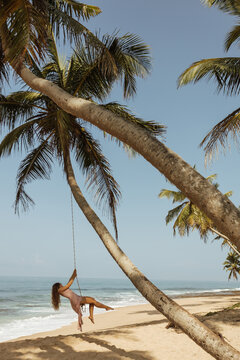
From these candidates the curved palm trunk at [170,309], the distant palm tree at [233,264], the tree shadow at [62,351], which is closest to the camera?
the curved palm trunk at [170,309]

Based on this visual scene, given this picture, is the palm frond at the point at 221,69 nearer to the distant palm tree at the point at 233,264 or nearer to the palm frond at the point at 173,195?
the palm frond at the point at 173,195

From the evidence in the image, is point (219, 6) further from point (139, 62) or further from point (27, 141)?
point (27, 141)

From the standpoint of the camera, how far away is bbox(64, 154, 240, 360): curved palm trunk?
99.8 inches

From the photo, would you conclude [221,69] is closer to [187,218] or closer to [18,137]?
[18,137]

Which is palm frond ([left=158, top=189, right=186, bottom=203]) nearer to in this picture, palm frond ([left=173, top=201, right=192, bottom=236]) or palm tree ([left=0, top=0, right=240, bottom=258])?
palm frond ([left=173, top=201, right=192, bottom=236])

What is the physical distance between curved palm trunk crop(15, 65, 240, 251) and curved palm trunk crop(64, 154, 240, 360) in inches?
41.6

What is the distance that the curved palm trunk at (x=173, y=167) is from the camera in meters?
2.10

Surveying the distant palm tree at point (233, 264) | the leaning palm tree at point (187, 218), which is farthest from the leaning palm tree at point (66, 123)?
the distant palm tree at point (233, 264)

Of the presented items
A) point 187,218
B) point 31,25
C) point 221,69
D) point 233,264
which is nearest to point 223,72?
Result: point 221,69

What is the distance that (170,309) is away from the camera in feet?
9.90

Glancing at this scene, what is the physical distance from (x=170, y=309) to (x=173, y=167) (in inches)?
58.2

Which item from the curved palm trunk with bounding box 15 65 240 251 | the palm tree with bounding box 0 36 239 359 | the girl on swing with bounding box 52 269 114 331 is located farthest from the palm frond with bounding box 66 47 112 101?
the girl on swing with bounding box 52 269 114 331

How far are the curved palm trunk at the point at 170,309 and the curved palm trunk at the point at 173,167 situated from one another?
106 cm

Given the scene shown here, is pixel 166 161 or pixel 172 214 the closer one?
pixel 166 161
